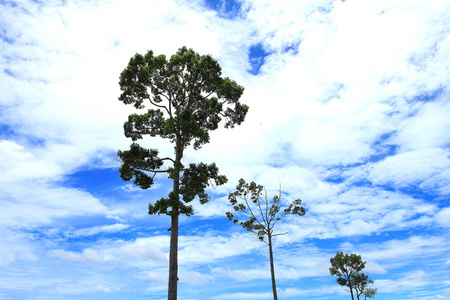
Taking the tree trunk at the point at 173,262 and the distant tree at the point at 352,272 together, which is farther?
the distant tree at the point at 352,272

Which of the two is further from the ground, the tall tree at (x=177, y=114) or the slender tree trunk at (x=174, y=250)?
the tall tree at (x=177, y=114)

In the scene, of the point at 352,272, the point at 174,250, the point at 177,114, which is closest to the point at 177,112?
the point at 177,114

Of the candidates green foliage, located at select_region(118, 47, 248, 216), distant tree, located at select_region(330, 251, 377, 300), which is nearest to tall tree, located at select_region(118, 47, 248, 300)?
green foliage, located at select_region(118, 47, 248, 216)

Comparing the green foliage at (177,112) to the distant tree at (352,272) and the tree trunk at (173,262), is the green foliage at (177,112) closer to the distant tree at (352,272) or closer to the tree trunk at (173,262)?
the tree trunk at (173,262)

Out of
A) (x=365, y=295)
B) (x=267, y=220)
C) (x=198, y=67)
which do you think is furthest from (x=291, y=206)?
(x=365, y=295)

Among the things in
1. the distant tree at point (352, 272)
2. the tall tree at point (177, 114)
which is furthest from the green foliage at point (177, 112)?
the distant tree at point (352, 272)

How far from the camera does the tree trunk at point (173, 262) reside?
15865mm

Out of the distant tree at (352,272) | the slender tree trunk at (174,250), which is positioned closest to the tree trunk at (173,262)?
the slender tree trunk at (174,250)

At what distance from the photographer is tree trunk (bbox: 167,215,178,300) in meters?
15.9

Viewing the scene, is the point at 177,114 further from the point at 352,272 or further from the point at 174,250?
the point at 352,272

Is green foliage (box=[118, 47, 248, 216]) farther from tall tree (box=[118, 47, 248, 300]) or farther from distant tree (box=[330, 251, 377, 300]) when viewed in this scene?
distant tree (box=[330, 251, 377, 300])

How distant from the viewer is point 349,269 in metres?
47.1

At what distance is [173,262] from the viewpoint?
16266 mm

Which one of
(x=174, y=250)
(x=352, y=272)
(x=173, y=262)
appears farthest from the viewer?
(x=352, y=272)
